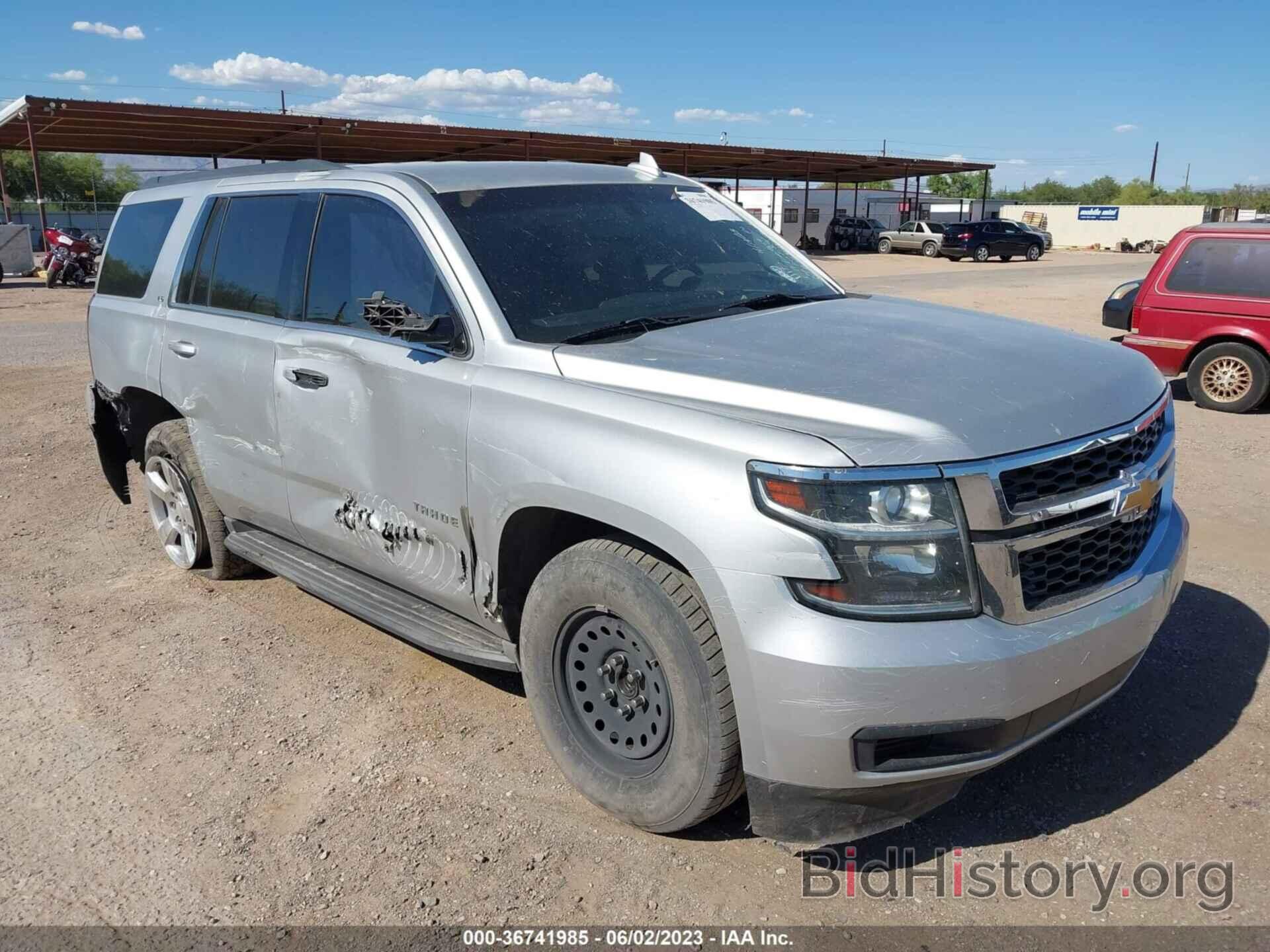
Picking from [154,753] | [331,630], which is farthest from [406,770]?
[331,630]

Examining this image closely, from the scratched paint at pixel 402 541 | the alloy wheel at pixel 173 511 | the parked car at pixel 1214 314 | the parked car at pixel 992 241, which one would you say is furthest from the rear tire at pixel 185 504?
the parked car at pixel 992 241

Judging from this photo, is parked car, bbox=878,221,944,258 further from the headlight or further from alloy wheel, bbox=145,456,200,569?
the headlight

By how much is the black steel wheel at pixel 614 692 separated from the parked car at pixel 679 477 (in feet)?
0.04

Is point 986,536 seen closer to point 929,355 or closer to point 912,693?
point 912,693

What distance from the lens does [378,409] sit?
12.1 feet

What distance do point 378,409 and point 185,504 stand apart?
7.11 ft

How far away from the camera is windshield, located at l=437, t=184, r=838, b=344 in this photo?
11.5 feet

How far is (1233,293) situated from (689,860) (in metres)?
8.91

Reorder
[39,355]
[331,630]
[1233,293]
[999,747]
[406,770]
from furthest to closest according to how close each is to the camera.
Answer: [39,355] < [1233,293] < [331,630] < [406,770] < [999,747]

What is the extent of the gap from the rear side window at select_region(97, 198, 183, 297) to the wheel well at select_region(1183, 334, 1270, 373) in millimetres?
8940

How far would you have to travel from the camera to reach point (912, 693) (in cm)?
247

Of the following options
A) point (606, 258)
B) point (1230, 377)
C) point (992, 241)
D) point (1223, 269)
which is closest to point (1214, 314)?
point (1223, 269)

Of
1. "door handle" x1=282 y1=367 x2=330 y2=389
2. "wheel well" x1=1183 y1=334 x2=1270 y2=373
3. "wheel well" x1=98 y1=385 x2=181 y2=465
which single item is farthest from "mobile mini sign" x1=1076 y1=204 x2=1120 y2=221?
"door handle" x1=282 y1=367 x2=330 y2=389

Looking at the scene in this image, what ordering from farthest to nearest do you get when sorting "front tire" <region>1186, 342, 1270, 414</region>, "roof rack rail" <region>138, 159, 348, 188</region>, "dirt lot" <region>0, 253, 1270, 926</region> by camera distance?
1. "front tire" <region>1186, 342, 1270, 414</region>
2. "roof rack rail" <region>138, 159, 348, 188</region>
3. "dirt lot" <region>0, 253, 1270, 926</region>
